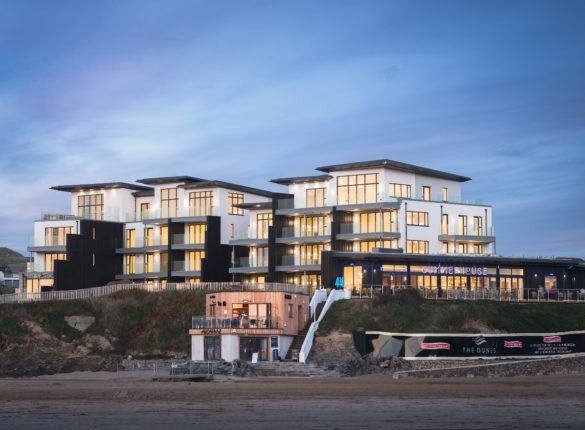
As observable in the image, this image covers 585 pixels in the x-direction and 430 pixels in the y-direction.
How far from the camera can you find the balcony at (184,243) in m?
101

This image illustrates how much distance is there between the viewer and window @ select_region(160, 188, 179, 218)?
104625mm

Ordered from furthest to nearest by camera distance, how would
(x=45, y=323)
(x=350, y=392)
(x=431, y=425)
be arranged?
(x=45, y=323), (x=350, y=392), (x=431, y=425)

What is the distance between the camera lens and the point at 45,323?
255 feet

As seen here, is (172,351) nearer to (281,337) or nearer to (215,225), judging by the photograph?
(281,337)

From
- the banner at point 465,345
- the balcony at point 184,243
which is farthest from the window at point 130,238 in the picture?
the banner at point 465,345

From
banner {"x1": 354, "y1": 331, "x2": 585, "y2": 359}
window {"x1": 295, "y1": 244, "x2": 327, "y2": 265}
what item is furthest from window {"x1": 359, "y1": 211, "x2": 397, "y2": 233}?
banner {"x1": 354, "y1": 331, "x2": 585, "y2": 359}

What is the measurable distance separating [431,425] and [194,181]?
74.6m

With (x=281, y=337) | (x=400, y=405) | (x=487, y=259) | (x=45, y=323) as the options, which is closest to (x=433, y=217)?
(x=487, y=259)

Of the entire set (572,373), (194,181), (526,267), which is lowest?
(572,373)

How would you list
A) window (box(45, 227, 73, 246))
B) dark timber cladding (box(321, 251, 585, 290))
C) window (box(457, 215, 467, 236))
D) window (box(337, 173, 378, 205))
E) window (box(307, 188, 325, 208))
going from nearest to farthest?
dark timber cladding (box(321, 251, 585, 290)) → window (box(337, 173, 378, 205)) → window (box(457, 215, 467, 236)) → window (box(307, 188, 325, 208)) → window (box(45, 227, 73, 246))

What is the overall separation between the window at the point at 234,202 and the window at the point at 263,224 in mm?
3544

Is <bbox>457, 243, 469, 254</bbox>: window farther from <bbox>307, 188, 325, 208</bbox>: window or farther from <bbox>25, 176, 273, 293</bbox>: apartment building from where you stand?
<bbox>25, 176, 273, 293</bbox>: apartment building

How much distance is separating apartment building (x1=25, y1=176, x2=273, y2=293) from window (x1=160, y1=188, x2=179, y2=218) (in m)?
0.10

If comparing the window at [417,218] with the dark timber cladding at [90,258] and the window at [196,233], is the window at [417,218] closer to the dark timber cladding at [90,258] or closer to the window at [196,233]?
the window at [196,233]
